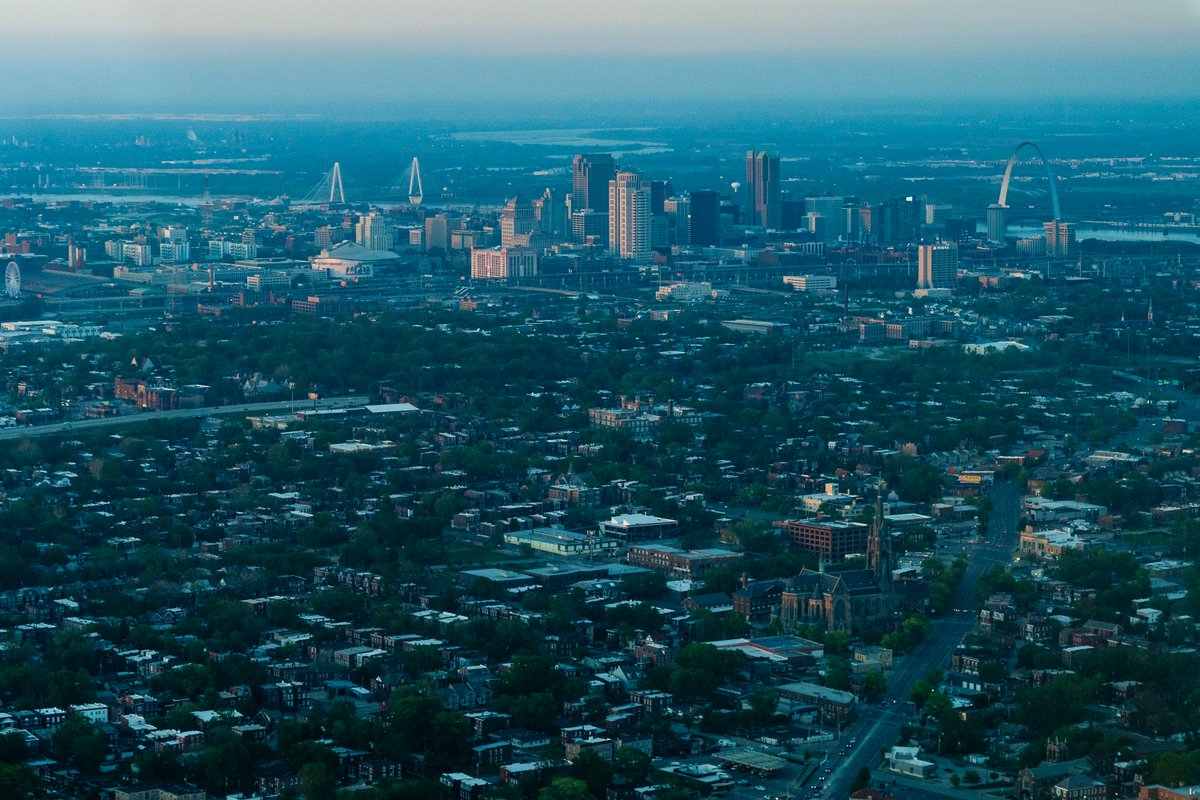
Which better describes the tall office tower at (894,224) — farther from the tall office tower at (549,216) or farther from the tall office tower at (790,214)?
the tall office tower at (549,216)

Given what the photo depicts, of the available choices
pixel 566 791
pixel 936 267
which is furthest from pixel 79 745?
pixel 936 267

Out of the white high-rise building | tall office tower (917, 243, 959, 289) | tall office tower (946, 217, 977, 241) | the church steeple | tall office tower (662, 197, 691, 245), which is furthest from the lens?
tall office tower (946, 217, 977, 241)

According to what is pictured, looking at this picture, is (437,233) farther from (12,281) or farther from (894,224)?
(12,281)

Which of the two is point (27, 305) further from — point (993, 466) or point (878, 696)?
point (878, 696)

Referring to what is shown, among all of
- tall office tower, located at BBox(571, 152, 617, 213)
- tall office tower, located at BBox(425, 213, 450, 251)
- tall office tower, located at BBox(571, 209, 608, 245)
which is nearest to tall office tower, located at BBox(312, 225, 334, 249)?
tall office tower, located at BBox(425, 213, 450, 251)

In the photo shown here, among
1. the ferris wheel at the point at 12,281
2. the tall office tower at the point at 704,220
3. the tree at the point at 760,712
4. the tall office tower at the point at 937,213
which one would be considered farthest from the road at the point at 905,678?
the tall office tower at the point at 937,213

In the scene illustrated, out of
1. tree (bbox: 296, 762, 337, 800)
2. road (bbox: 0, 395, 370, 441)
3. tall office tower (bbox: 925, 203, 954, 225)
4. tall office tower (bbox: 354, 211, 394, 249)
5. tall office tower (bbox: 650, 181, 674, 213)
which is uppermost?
tree (bbox: 296, 762, 337, 800)

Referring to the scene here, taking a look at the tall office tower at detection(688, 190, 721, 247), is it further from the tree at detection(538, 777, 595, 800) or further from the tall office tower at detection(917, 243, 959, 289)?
the tree at detection(538, 777, 595, 800)
